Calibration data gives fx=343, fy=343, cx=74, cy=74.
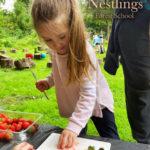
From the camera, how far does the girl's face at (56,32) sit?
1.20 metres

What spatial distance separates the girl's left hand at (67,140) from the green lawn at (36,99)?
4.15 ft

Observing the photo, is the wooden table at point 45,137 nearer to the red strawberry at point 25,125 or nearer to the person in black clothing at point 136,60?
the red strawberry at point 25,125

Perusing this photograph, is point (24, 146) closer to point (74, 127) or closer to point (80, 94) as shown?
point (74, 127)

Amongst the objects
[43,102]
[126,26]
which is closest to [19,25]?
[43,102]

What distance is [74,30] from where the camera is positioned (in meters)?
1.22

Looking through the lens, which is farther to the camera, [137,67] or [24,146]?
[137,67]

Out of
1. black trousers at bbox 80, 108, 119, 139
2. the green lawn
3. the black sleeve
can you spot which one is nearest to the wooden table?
black trousers at bbox 80, 108, 119, 139

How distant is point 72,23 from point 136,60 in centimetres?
58

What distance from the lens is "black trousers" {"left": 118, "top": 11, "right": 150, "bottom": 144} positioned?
1679 millimetres

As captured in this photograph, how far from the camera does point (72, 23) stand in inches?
48.6

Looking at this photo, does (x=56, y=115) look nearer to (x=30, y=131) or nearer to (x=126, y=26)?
(x=126, y=26)

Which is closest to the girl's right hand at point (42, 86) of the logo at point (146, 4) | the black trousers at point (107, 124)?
the black trousers at point (107, 124)

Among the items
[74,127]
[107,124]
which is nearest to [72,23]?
[74,127]

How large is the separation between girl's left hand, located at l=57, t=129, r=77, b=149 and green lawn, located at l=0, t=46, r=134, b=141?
4.15 ft
